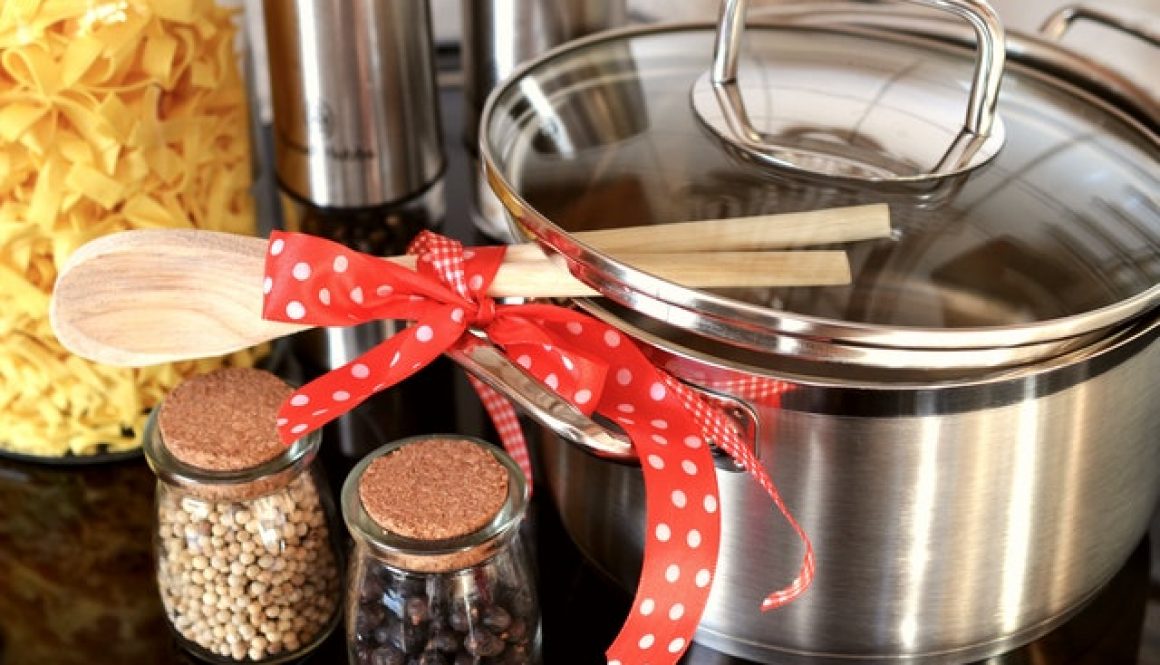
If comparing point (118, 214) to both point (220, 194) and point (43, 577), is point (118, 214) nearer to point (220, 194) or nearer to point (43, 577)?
point (220, 194)

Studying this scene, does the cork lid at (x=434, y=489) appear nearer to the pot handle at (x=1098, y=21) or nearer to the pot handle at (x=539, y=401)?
the pot handle at (x=539, y=401)

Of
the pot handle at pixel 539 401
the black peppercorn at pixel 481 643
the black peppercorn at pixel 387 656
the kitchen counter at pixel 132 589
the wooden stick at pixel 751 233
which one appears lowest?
the kitchen counter at pixel 132 589

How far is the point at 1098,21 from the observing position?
2.36 feet

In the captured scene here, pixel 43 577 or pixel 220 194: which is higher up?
pixel 220 194

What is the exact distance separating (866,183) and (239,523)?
29 centimetres

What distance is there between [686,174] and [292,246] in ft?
0.55

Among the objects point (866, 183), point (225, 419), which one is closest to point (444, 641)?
point (225, 419)

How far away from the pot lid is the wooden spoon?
0.22ft

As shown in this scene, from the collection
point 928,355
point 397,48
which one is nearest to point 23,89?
point 397,48

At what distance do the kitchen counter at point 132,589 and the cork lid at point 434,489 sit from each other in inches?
4.6

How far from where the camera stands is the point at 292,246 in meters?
0.56

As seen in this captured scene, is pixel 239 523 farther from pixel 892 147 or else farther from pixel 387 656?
pixel 892 147

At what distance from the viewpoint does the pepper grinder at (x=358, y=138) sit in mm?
709

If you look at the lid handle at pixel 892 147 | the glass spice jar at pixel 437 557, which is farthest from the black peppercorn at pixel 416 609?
the lid handle at pixel 892 147
